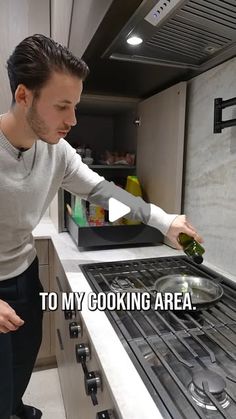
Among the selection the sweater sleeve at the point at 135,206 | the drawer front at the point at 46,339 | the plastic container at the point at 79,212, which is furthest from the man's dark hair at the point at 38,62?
the drawer front at the point at 46,339

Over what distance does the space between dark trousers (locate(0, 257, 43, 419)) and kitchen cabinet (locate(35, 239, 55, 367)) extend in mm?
314

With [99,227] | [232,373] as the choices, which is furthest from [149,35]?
[232,373]

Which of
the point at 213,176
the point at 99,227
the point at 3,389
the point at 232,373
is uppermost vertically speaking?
the point at 213,176

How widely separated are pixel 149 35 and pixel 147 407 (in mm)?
821

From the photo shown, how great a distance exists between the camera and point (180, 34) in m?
0.79

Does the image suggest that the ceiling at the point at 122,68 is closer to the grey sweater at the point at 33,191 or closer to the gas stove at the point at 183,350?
the grey sweater at the point at 33,191

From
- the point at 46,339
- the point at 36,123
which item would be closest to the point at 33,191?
the point at 36,123

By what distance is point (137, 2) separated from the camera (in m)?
0.65

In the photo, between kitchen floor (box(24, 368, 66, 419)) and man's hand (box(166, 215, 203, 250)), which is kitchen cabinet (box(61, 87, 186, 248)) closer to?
man's hand (box(166, 215, 203, 250))

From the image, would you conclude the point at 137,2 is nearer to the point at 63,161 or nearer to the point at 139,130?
the point at 63,161

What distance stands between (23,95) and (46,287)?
3.22 feet

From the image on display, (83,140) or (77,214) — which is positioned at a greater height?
(83,140)

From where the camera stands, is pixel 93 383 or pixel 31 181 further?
pixel 31 181

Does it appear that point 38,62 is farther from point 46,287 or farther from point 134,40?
point 46,287
